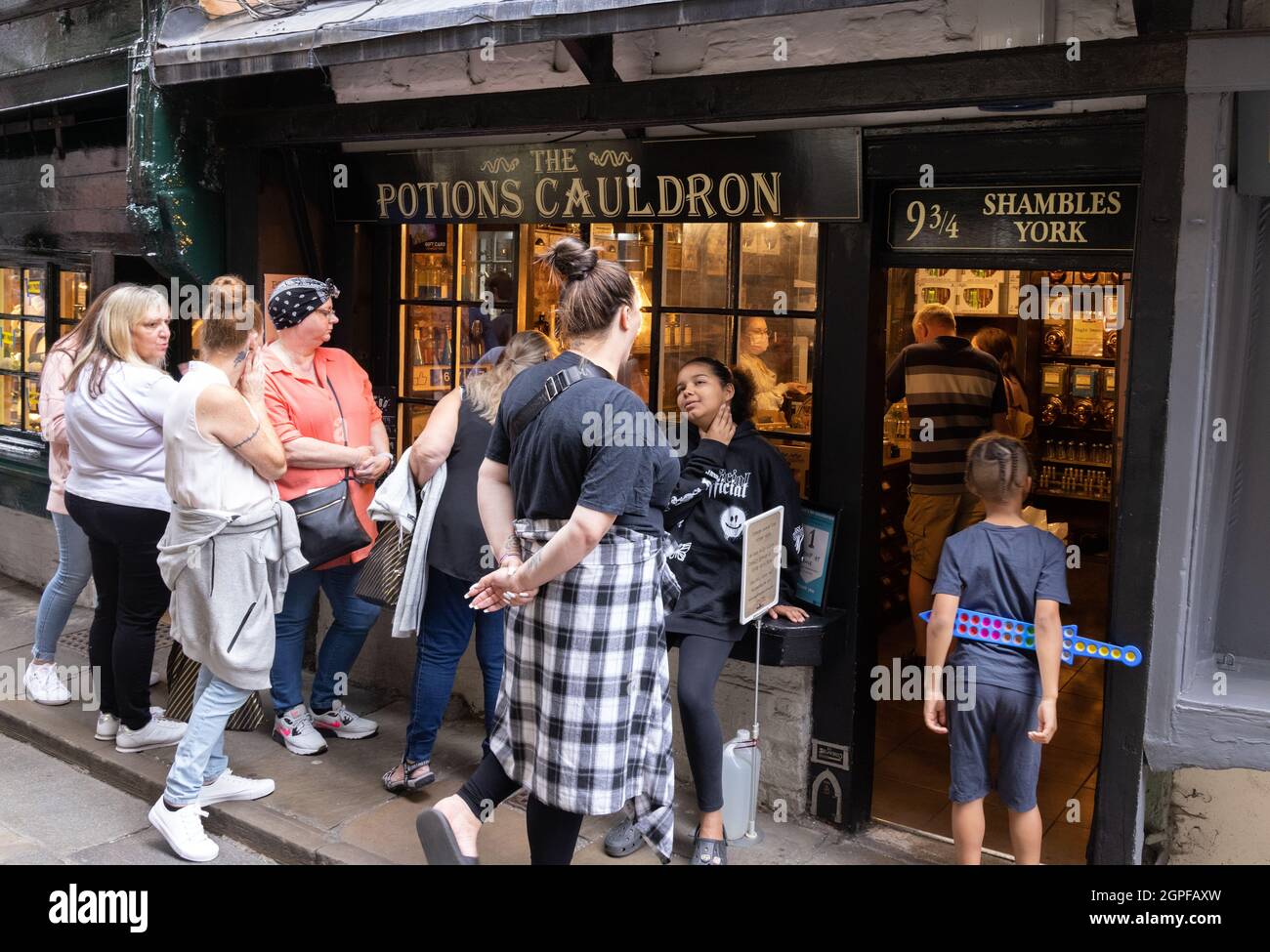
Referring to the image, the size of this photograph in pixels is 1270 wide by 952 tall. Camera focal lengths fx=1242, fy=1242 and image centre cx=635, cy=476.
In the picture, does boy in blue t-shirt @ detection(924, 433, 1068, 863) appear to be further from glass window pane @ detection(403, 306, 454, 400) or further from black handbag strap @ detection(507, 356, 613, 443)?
glass window pane @ detection(403, 306, 454, 400)

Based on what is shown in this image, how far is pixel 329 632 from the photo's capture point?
18.4 feet

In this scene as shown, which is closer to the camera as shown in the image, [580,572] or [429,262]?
[580,572]

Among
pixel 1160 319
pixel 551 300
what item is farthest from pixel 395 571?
pixel 1160 319

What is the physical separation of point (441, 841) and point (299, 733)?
Result: 6.65 feet

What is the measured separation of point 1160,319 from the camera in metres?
3.75

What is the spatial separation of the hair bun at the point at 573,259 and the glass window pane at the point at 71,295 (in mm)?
5551

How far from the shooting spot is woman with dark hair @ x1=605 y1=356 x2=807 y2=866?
454cm

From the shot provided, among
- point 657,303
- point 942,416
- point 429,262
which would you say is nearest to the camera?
point 657,303

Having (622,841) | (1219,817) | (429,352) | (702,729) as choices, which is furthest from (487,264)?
(1219,817)

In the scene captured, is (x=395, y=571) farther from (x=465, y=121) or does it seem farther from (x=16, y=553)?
(x=16, y=553)

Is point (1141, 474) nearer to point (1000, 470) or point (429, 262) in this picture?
point (1000, 470)
